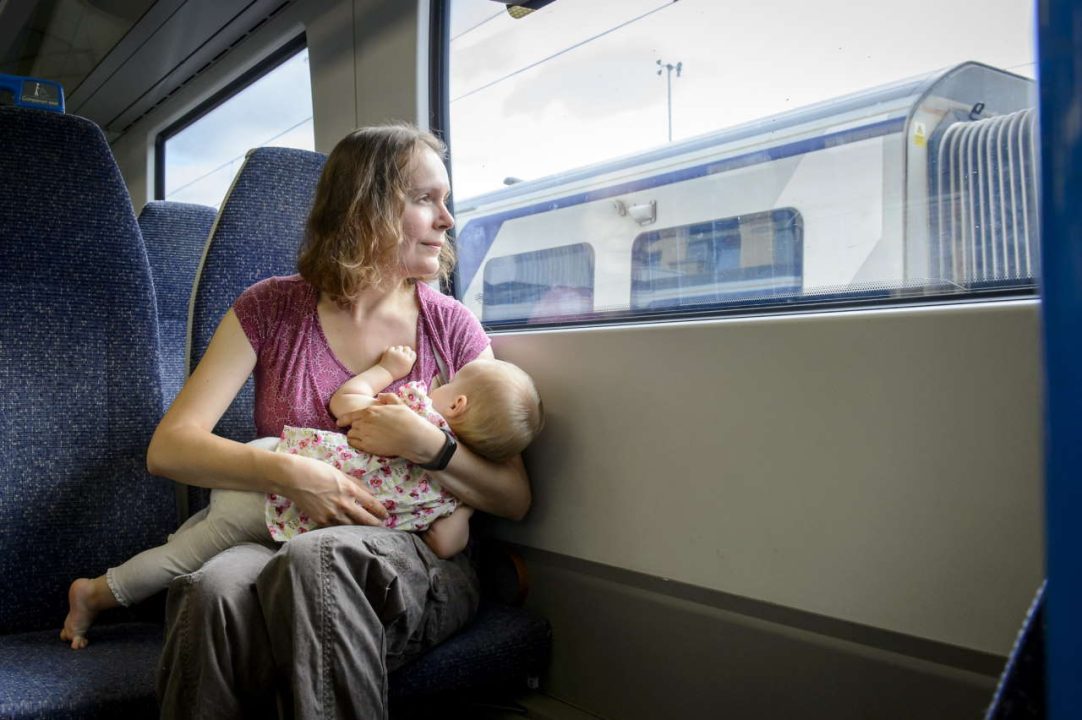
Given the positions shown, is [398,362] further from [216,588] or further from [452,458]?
[216,588]

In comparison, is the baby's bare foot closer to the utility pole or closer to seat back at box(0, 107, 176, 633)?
seat back at box(0, 107, 176, 633)

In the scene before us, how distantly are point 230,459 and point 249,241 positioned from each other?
64 centimetres

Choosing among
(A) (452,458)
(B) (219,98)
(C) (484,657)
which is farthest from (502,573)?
(B) (219,98)

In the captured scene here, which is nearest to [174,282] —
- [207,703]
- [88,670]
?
[88,670]

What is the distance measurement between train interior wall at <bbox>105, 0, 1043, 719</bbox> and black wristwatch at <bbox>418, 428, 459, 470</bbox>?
0.34 meters

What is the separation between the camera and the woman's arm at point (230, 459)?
1639mm

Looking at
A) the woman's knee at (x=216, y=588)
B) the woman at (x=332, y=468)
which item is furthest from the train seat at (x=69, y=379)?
the woman's knee at (x=216, y=588)

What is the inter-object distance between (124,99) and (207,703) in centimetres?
436

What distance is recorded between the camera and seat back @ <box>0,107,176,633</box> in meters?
1.82

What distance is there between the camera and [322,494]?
1.64 meters

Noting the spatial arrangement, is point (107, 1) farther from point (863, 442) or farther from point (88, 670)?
point (863, 442)

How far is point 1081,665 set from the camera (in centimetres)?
53

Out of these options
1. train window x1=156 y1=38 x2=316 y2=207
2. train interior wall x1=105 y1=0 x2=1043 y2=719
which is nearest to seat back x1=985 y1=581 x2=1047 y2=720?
train interior wall x1=105 y1=0 x2=1043 y2=719

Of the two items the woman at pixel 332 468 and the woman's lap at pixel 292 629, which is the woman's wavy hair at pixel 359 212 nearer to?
the woman at pixel 332 468
